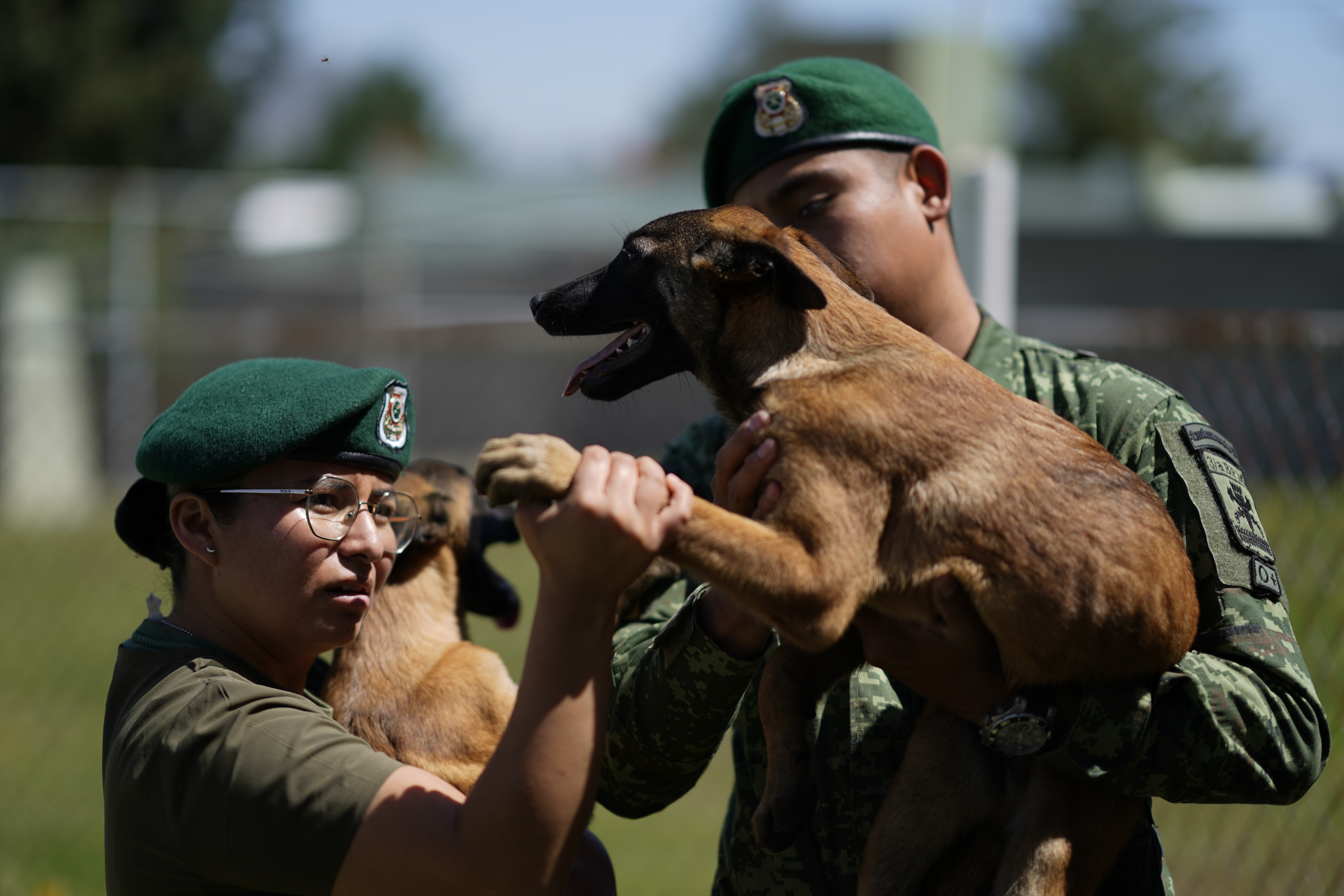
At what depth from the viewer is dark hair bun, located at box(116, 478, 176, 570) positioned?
2.37 m

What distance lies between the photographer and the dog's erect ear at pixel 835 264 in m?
2.58

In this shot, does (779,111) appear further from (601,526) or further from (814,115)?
(601,526)

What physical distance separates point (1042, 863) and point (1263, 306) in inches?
729

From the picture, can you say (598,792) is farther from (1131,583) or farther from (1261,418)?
(1261,418)

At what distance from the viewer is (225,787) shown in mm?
1822

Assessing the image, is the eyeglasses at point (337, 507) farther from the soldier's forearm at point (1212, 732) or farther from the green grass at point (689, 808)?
the soldier's forearm at point (1212, 732)

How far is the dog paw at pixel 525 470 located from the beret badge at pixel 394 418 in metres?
0.56

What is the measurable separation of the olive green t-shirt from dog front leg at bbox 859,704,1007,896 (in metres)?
1.04

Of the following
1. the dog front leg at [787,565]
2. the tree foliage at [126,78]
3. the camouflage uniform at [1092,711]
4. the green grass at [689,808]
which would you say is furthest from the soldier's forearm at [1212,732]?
the tree foliage at [126,78]

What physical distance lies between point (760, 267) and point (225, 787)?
4.98 ft

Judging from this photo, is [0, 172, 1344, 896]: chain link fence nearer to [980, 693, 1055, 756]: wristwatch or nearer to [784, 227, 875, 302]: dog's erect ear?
[784, 227, 875, 302]: dog's erect ear

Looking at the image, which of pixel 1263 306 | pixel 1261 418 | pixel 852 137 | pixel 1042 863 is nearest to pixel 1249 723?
pixel 1042 863

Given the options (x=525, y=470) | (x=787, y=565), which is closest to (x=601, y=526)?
(x=525, y=470)

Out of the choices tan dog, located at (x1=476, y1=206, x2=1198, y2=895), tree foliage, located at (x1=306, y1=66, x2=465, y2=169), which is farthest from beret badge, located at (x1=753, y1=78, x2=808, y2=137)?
tree foliage, located at (x1=306, y1=66, x2=465, y2=169)
